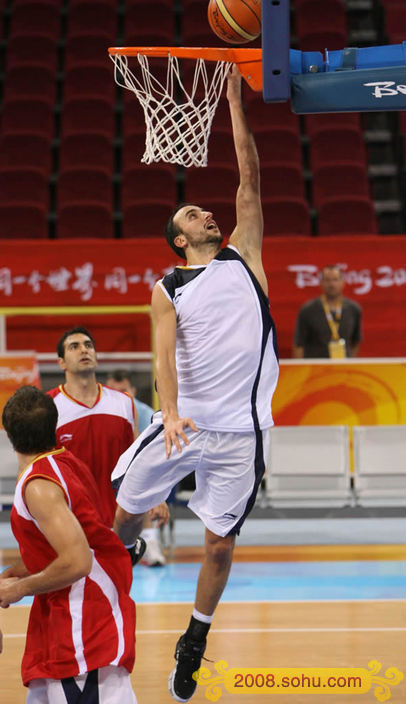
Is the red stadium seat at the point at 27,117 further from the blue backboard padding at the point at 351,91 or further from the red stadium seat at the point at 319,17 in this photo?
the blue backboard padding at the point at 351,91

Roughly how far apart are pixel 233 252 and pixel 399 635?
2590 mm

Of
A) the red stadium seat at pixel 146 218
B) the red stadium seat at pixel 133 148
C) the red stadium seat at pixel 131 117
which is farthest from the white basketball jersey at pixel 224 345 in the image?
the red stadium seat at pixel 131 117

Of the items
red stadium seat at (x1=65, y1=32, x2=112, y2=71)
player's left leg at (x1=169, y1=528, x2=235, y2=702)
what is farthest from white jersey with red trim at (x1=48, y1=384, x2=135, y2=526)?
red stadium seat at (x1=65, y1=32, x2=112, y2=71)

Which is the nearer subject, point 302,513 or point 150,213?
point 302,513

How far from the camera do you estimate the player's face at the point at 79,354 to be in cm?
637

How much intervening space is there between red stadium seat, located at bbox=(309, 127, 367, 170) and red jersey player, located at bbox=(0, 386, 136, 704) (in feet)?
33.9

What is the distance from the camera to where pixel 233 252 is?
455 centimetres

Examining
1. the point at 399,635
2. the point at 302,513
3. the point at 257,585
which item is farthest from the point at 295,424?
the point at 399,635

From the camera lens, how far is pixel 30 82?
14.2 m

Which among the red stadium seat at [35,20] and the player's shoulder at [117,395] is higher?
the red stadium seat at [35,20]

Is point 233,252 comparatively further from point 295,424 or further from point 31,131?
point 31,131

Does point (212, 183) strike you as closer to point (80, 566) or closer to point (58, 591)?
point (58, 591)

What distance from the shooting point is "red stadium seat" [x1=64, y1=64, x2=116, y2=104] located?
1406 centimetres

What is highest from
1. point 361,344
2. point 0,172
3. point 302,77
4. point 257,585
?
point 0,172
